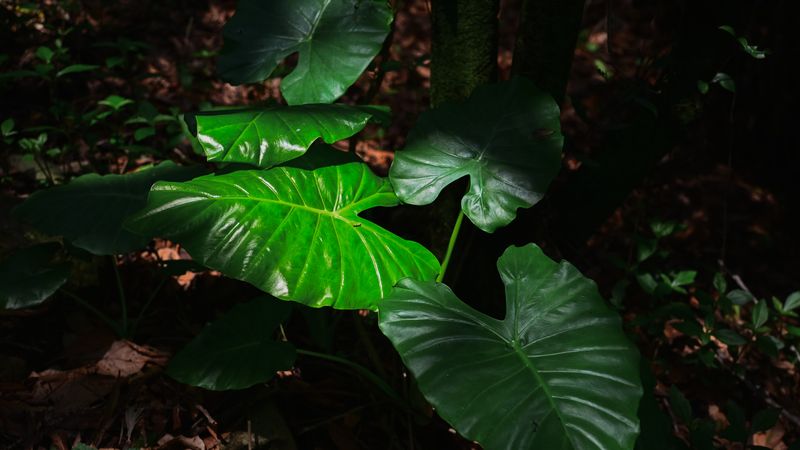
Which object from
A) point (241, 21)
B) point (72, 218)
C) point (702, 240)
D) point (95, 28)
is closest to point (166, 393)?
point (72, 218)

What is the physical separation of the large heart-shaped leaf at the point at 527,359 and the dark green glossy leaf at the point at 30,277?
2.88ft

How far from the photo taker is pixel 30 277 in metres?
1.48

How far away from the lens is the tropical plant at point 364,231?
1041 millimetres

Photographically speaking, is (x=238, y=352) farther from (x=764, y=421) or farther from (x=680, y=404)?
(x=764, y=421)

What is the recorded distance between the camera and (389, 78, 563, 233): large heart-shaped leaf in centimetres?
136

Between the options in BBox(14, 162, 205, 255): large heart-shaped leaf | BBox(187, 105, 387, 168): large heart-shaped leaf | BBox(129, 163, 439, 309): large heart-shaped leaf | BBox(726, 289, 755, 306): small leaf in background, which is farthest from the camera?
BBox(726, 289, 755, 306): small leaf in background

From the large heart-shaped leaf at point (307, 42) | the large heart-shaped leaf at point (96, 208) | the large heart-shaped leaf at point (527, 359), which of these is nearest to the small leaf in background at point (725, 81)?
the large heart-shaped leaf at point (527, 359)

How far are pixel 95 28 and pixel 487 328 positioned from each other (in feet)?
8.31

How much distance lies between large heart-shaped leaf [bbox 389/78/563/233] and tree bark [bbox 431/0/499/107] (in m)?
0.21

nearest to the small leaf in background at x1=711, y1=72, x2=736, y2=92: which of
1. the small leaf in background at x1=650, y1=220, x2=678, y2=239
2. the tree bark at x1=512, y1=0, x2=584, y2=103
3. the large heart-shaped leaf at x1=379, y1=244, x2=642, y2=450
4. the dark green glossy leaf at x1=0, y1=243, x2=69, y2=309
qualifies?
the tree bark at x1=512, y1=0, x2=584, y2=103

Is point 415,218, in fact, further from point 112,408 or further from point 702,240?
point 702,240

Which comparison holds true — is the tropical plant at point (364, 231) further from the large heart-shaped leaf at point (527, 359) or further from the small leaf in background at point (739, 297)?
the small leaf in background at point (739, 297)

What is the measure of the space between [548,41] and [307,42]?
25.8 inches

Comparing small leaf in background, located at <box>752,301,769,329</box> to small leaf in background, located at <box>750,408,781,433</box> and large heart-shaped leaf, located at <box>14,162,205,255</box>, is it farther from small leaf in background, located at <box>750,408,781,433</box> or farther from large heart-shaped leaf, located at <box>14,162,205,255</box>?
large heart-shaped leaf, located at <box>14,162,205,255</box>
